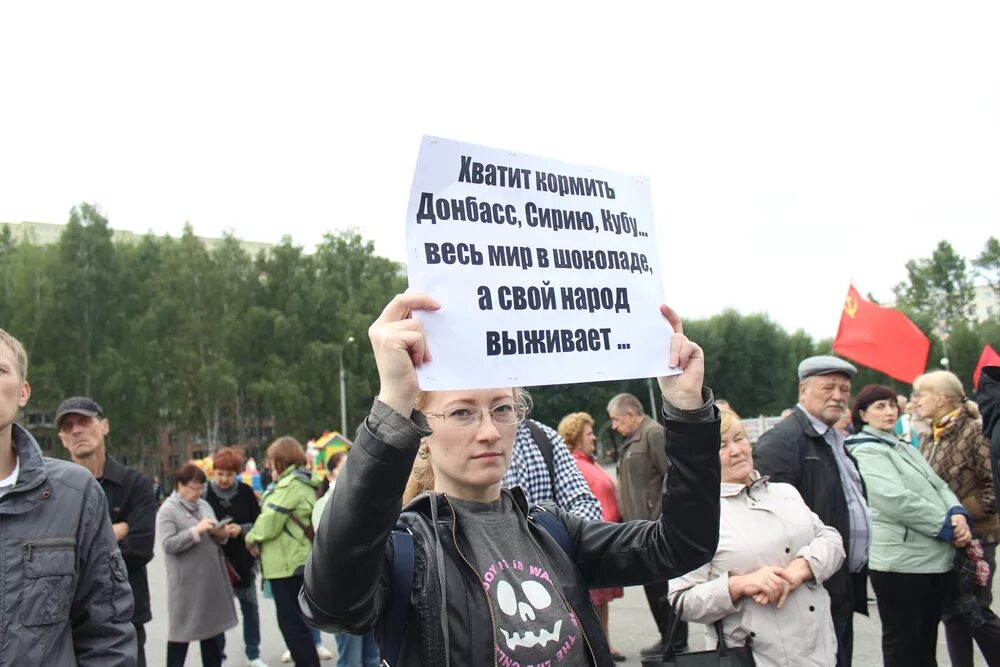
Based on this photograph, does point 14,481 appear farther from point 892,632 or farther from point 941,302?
point 941,302

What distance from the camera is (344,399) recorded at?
45.2m

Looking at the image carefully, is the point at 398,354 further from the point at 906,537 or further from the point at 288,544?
the point at 288,544

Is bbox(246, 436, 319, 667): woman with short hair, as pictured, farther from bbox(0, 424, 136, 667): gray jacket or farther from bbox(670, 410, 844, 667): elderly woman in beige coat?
bbox(0, 424, 136, 667): gray jacket

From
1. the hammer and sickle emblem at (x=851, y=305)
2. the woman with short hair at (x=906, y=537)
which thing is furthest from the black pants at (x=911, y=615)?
the hammer and sickle emblem at (x=851, y=305)

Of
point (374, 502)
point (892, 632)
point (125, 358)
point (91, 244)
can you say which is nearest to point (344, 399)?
point (125, 358)

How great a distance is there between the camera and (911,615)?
5.28 meters

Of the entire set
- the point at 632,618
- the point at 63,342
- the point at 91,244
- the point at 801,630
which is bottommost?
the point at 632,618

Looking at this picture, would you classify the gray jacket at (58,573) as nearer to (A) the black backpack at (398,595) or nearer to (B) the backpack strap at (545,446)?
(A) the black backpack at (398,595)

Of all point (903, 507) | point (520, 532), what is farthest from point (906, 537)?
point (520, 532)

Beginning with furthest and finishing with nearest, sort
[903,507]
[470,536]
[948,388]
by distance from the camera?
[948,388] < [903,507] < [470,536]

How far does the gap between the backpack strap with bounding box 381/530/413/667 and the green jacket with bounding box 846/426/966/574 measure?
4.11m

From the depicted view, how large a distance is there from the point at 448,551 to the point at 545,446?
295cm

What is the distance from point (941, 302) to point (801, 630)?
263ft

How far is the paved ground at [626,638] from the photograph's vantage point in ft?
22.1
